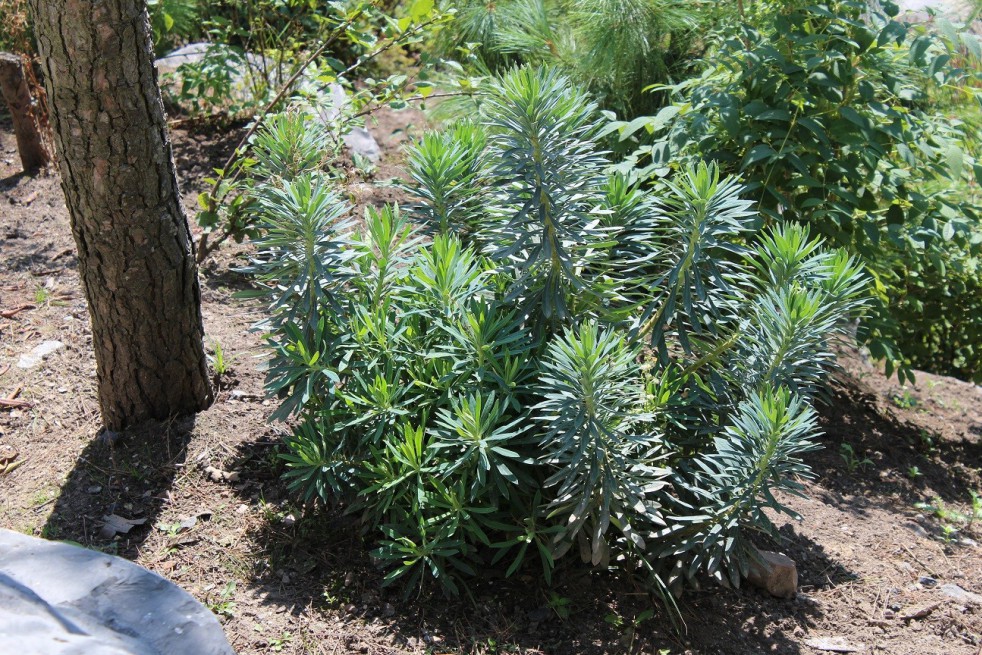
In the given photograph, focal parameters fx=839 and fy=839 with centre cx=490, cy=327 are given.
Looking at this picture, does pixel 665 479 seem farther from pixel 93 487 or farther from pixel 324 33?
pixel 324 33

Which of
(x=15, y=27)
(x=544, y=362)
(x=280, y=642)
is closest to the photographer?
(x=544, y=362)

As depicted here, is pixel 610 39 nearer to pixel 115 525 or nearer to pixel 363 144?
pixel 363 144

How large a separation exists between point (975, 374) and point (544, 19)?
308 centimetres

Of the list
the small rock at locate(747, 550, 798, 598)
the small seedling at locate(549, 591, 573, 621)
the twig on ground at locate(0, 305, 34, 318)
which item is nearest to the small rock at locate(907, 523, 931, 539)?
the small rock at locate(747, 550, 798, 598)

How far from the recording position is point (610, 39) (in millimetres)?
4156

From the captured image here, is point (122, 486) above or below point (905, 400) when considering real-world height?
above

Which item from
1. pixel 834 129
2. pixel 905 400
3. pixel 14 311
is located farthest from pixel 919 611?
pixel 14 311

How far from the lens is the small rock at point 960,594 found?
9.43 ft

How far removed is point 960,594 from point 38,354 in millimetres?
3615

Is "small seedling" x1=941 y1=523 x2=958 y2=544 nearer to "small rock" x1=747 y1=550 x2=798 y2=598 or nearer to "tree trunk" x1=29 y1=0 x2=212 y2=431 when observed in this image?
"small rock" x1=747 y1=550 x2=798 y2=598

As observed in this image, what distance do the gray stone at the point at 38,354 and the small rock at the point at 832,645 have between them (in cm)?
305

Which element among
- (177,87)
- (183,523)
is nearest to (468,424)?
(183,523)

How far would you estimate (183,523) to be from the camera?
2.79m

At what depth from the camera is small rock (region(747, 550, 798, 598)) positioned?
9.01 ft
